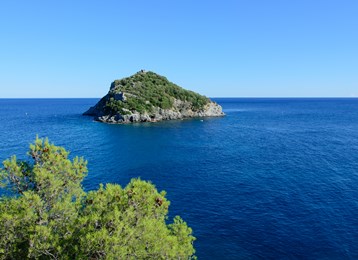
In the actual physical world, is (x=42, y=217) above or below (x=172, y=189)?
above

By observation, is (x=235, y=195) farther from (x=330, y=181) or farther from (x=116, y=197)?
(x=116, y=197)

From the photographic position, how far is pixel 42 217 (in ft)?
78.5

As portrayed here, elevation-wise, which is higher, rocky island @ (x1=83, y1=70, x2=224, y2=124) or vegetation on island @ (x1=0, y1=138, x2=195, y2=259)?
rocky island @ (x1=83, y1=70, x2=224, y2=124)

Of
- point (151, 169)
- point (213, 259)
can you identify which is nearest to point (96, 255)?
point (213, 259)

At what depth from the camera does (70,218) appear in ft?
85.6

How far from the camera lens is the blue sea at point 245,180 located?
1780 inches

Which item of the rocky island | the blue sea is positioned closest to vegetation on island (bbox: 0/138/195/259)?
the blue sea

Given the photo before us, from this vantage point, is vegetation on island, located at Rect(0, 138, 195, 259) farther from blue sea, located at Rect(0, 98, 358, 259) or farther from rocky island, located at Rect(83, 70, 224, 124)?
rocky island, located at Rect(83, 70, 224, 124)

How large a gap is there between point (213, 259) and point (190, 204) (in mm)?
17020

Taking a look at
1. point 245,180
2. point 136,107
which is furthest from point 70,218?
point 136,107

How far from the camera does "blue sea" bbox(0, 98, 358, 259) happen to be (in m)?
45.2

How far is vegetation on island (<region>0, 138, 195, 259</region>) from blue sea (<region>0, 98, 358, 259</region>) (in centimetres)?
2103

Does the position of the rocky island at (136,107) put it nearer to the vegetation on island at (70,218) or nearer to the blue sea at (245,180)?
the blue sea at (245,180)

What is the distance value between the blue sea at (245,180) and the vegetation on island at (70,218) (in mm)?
21031
